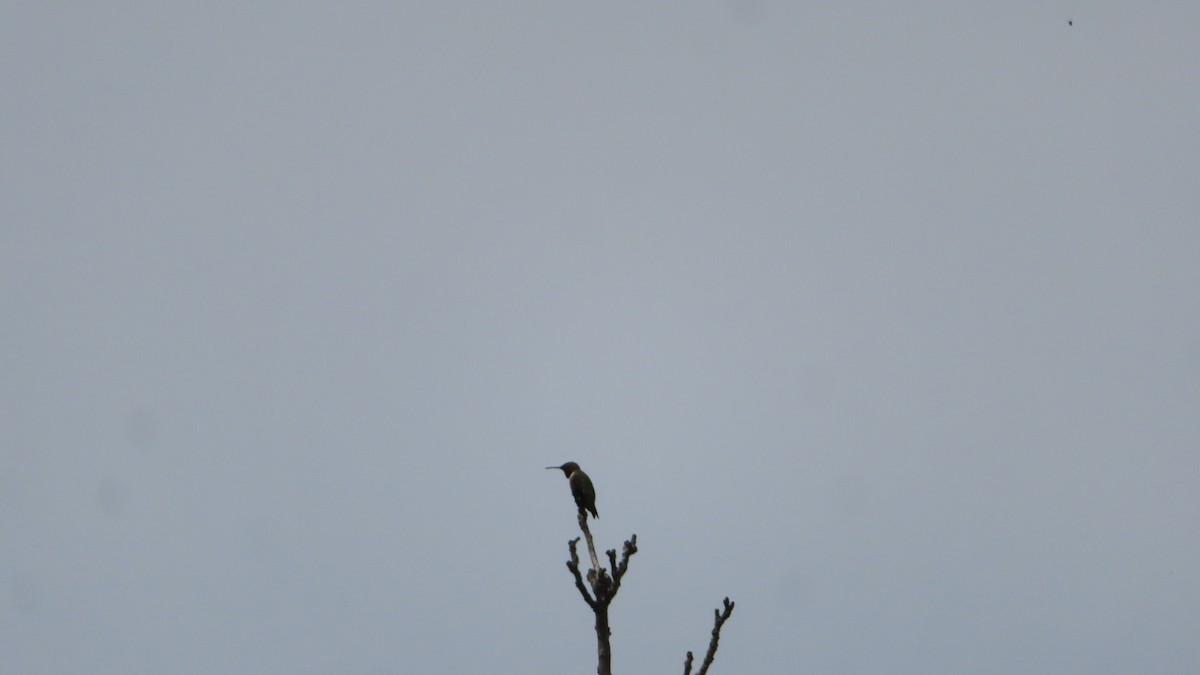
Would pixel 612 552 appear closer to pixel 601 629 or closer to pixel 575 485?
pixel 601 629

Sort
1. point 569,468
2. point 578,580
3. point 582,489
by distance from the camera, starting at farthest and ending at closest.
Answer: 1. point 569,468
2. point 582,489
3. point 578,580

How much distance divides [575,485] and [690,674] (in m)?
3.11

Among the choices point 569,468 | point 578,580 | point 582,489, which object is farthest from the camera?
point 569,468

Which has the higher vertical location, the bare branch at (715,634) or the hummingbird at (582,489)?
the hummingbird at (582,489)

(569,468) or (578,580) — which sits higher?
(569,468)

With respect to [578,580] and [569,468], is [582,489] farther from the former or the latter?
[578,580]

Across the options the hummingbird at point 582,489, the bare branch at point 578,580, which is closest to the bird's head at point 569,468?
the hummingbird at point 582,489

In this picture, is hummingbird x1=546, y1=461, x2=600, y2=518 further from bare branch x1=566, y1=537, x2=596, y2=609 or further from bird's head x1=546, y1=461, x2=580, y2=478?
bare branch x1=566, y1=537, x2=596, y2=609

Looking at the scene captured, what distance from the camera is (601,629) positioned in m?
9.80

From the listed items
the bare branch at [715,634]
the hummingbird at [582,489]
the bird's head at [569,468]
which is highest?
the bird's head at [569,468]

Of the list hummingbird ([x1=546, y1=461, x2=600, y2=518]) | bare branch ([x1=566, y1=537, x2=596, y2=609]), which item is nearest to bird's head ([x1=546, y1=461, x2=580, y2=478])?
hummingbird ([x1=546, y1=461, x2=600, y2=518])

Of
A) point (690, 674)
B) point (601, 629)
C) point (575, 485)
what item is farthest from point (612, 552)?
point (575, 485)

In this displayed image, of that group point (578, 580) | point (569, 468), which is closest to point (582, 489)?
point (569, 468)

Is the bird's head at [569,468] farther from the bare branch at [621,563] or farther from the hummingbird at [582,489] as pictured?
the bare branch at [621,563]
